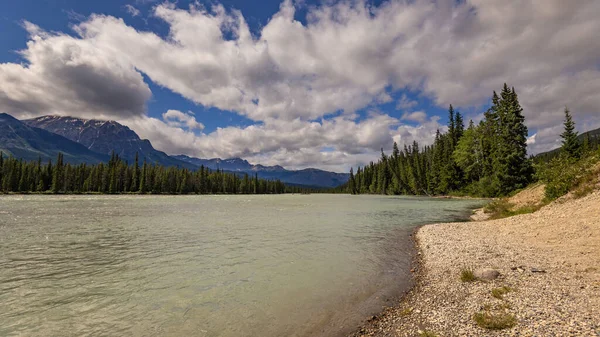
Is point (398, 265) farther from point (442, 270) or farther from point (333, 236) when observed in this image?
point (333, 236)

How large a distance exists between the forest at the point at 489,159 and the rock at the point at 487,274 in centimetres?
2259

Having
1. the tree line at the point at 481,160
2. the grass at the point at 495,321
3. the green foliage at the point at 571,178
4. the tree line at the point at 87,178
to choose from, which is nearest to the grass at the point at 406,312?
the grass at the point at 495,321

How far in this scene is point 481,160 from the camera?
252 ft

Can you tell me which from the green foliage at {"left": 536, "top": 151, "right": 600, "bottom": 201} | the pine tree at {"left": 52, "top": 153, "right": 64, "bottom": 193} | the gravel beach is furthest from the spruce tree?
the pine tree at {"left": 52, "top": 153, "right": 64, "bottom": 193}

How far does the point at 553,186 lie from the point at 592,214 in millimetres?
10344

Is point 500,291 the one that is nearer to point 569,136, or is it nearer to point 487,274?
point 487,274

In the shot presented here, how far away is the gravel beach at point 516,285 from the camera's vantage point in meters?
7.23

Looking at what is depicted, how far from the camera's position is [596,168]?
75.6ft

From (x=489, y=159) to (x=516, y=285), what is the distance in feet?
261

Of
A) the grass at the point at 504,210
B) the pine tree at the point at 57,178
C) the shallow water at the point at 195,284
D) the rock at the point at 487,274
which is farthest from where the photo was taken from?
the pine tree at the point at 57,178

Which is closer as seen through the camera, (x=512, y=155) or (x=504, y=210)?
(x=504, y=210)

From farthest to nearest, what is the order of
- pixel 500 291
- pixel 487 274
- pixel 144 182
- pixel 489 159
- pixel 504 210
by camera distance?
pixel 144 182, pixel 489 159, pixel 504 210, pixel 487 274, pixel 500 291

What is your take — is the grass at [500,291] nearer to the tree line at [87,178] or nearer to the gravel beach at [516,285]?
the gravel beach at [516,285]

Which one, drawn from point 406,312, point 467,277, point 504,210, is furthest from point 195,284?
point 504,210
